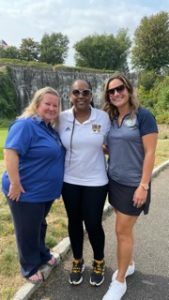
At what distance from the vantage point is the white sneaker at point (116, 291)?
152 inches

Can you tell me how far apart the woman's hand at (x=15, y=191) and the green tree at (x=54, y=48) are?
7262 cm

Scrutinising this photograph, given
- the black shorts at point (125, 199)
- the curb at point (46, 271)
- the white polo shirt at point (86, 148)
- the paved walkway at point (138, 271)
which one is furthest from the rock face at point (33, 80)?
the black shorts at point (125, 199)

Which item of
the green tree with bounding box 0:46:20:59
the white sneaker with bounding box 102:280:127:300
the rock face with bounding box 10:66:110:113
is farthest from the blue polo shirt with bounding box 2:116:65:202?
the green tree with bounding box 0:46:20:59

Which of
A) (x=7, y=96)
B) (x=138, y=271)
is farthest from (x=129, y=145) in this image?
(x=7, y=96)

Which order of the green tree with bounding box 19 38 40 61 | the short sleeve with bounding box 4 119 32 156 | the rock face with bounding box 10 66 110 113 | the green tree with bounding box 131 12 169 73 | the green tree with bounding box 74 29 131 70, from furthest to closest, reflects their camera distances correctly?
the green tree with bounding box 74 29 131 70 → the green tree with bounding box 19 38 40 61 → the green tree with bounding box 131 12 169 73 → the rock face with bounding box 10 66 110 113 → the short sleeve with bounding box 4 119 32 156

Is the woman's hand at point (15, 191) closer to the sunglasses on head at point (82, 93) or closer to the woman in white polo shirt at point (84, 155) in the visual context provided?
the woman in white polo shirt at point (84, 155)

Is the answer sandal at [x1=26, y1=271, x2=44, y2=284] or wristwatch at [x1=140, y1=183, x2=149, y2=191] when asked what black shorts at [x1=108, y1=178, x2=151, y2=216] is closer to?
wristwatch at [x1=140, y1=183, x2=149, y2=191]

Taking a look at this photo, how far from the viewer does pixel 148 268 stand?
4586 mm

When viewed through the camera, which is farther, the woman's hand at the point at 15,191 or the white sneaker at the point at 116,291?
the white sneaker at the point at 116,291

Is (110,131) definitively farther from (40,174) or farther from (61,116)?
(40,174)

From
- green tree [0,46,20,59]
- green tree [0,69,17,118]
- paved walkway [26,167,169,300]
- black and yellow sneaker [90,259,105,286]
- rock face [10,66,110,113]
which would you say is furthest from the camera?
green tree [0,46,20,59]

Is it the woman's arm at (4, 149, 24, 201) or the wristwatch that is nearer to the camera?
the woman's arm at (4, 149, 24, 201)

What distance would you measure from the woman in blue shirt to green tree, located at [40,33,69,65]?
72.4 metres

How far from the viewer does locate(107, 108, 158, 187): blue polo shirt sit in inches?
142
